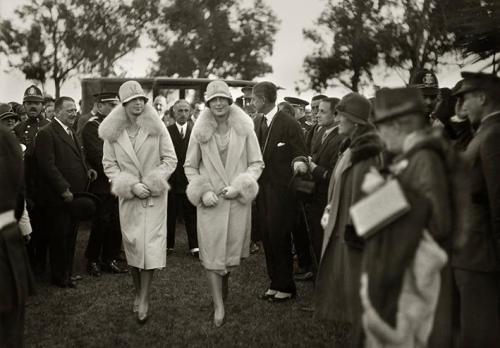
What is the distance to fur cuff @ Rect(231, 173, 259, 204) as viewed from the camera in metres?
5.94

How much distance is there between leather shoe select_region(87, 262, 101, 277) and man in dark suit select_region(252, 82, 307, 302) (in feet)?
7.80

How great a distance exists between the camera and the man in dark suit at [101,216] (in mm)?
8164

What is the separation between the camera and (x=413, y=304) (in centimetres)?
274

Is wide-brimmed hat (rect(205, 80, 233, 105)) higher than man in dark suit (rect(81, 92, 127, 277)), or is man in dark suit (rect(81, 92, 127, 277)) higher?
wide-brimmed hat (rect(205, 80, 233, 105))

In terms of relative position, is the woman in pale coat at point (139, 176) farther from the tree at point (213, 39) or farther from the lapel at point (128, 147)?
the tree at point (213, 39)

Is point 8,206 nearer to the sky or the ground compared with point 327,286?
nearer to the sky

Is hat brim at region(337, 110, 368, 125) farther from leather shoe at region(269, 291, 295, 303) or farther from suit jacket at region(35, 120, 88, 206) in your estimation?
suit jacket at region(35, 120, 88, 206)

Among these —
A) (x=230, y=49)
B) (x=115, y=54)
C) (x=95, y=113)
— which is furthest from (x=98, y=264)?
(x=230, y=49)

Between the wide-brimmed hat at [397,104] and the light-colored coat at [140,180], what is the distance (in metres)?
3.43

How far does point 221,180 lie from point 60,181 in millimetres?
2176

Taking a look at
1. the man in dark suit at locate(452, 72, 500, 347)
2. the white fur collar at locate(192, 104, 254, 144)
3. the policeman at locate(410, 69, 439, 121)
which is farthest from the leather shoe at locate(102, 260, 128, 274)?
the man in dark suit at locate(452, 72, 500, 347)

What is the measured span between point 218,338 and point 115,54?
34.9 meters

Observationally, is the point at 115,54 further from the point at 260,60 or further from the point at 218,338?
the point at 218,338

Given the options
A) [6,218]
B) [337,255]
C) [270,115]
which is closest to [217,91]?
[270,115]
